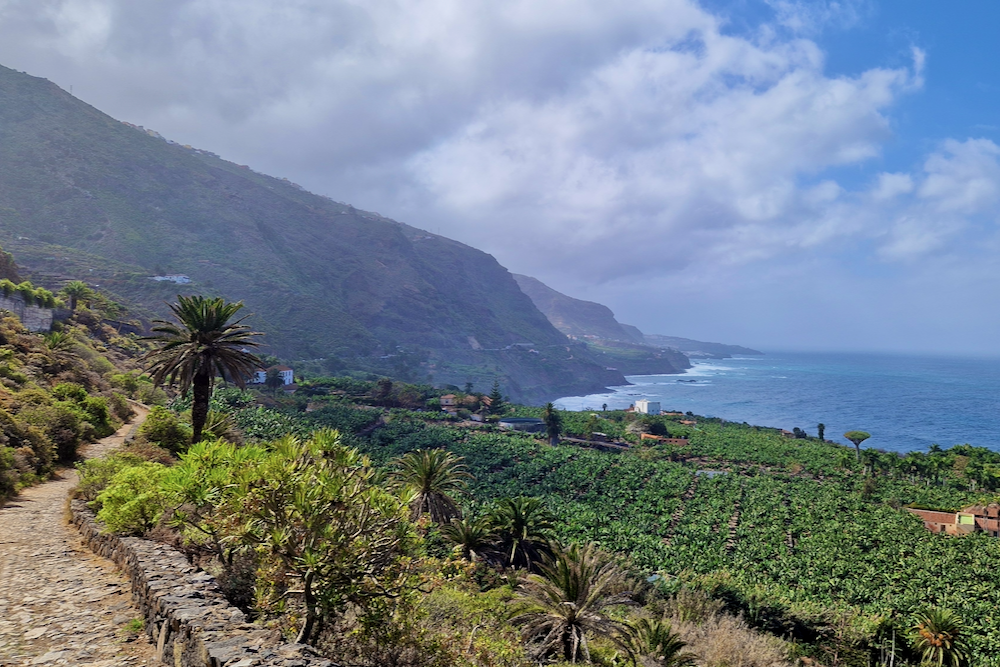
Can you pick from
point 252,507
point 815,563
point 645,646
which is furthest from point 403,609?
point 815,563

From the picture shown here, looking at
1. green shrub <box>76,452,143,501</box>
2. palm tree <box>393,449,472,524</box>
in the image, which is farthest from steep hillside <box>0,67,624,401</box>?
green shrub <box>76,452,143,501</box>

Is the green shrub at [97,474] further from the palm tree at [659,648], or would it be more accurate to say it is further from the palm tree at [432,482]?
the palm tree at [659,648]

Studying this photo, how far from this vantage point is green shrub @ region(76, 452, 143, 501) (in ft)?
42.1

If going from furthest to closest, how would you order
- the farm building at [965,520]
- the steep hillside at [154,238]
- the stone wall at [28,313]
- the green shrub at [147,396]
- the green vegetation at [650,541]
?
1. the steep hillside at [154,238]
2. the farm building at [965,520]
3. the stone wall at [28,313]
4. the green shrub at [147,396]
5. the green vegetation at [650,541]

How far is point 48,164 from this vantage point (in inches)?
5787

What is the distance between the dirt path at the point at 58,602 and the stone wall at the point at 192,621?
30 cm

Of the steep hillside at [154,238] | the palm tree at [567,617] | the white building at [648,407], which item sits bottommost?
the white building at [648,407]

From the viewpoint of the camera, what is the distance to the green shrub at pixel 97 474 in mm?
12844

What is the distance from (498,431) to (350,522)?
6634 centimetres

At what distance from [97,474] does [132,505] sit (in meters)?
4.73

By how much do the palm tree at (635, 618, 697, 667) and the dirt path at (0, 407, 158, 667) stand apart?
479 inches

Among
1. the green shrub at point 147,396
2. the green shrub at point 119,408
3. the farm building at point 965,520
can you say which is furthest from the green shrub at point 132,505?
the farm building at point 965,520

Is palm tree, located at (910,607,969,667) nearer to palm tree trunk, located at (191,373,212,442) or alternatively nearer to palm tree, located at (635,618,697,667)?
palm tree, located at (635,618,697,667)

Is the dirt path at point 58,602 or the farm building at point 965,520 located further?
the farm building at point 965,520
